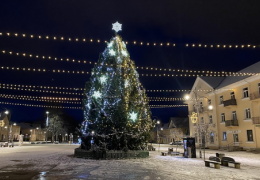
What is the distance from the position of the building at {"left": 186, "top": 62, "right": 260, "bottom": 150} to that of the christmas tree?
589 cm

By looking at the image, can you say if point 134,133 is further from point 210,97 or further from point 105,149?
point 210,97

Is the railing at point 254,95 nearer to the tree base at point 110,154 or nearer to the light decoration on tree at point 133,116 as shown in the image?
the light decoration on tree at point 133,116

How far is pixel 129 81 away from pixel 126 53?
2888 millimetres

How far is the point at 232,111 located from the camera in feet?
112

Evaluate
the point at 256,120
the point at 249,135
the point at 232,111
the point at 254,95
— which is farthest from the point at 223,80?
the point at 256,120

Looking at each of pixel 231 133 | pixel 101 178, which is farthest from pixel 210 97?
pixel 101 178

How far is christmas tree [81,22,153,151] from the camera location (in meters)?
20.2

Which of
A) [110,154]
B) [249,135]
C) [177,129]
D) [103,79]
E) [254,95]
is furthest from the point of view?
[177,129]

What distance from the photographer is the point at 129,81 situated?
855 inches

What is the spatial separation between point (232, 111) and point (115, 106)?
2102 centimetres

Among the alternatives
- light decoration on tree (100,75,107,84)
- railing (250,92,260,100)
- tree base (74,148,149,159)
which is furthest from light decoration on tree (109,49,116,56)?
railing (250,92,260,100)

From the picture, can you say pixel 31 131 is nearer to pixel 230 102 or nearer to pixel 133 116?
pixel 230 102

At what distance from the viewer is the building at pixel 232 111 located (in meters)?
29.6

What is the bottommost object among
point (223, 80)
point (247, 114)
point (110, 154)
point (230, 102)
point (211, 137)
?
point (211, 137)
